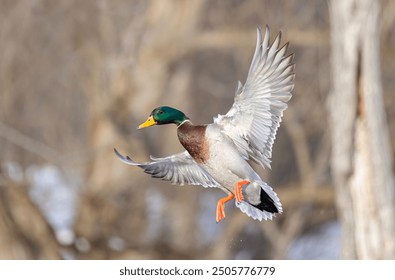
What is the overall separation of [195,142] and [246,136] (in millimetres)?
66

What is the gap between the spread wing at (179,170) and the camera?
1039mm

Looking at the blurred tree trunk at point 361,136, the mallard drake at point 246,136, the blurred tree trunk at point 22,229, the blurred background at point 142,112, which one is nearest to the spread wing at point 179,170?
the mallard drake at point 246,136

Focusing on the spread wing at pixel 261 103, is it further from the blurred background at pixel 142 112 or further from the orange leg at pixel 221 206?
the blurred background at pixel 142 112

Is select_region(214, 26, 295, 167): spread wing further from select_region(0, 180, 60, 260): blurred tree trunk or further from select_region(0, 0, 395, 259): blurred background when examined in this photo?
select_region(0, 0, 395, 259): blurred background

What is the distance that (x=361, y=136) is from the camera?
3125mm

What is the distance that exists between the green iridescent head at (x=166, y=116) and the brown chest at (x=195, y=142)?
30 millimetres

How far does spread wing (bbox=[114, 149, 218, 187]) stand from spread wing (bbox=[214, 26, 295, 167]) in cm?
7

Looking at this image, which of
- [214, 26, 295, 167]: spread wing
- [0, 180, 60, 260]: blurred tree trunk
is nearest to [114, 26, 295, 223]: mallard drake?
[214, 26, 295, 167]: spread wing

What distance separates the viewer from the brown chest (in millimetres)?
995

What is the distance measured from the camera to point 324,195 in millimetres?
6574

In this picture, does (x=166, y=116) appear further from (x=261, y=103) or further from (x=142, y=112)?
(x=142, y=112)

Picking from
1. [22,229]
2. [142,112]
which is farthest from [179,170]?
[142,112]
